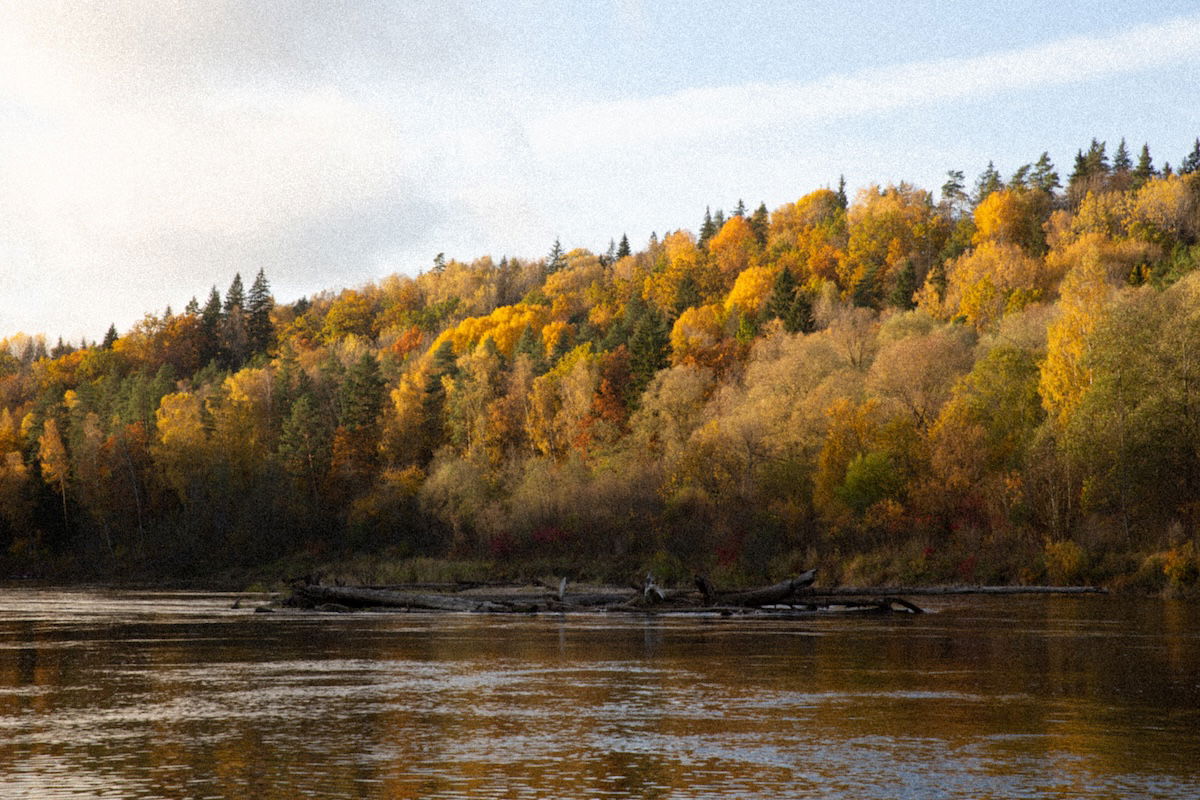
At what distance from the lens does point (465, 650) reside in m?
→ 32.8

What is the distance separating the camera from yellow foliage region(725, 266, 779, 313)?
152 meters

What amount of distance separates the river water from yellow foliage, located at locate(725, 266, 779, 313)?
11507 centimetres

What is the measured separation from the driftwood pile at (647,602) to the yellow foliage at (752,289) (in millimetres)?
101186

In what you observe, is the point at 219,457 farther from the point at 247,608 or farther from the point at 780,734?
the point at 780,734

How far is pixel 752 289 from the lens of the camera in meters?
155

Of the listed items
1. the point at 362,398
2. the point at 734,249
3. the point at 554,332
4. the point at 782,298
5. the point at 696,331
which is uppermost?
the point at 734,249

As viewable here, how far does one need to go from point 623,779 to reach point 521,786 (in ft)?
4.28

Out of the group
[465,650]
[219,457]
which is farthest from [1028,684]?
[219,457]

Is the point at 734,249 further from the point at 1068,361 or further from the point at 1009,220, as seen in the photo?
the point at 1068,361

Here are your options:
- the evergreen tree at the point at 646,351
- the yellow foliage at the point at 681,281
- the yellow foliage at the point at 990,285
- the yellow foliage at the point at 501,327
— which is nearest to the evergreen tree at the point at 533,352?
the evergreen tree at the point at 646,351

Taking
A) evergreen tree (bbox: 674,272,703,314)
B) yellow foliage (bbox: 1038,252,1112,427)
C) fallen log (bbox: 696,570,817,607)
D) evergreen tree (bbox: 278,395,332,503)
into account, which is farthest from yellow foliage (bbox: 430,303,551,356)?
fallen log (bbox: 696,570,817,607)

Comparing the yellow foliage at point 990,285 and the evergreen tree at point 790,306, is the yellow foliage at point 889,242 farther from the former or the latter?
the yellow foliage at point 990,285

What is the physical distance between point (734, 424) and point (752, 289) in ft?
235

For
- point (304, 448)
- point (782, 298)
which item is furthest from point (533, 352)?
point (782, 298)
